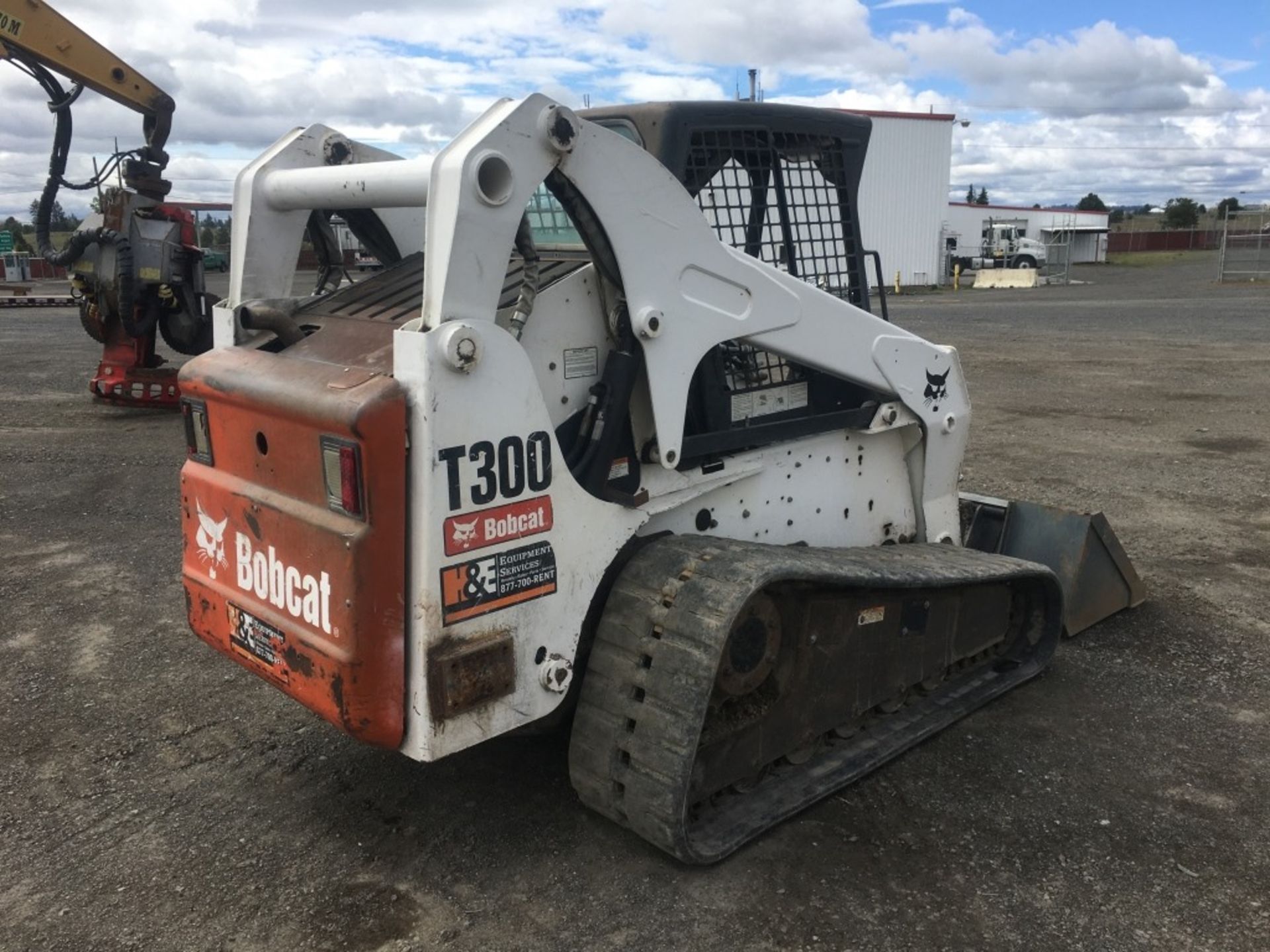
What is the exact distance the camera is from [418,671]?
2947 mm

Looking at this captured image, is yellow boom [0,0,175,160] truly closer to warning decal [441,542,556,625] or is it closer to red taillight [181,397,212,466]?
red taillight [181,397,212,466]

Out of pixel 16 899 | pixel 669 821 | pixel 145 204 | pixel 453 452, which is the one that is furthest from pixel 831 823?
pixel 145 204

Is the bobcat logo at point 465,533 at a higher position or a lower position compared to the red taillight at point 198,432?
lower

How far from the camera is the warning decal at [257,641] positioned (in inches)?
129

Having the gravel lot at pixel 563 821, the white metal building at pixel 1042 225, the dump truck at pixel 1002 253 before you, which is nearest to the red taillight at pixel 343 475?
the gravel lot at pixel 563 821

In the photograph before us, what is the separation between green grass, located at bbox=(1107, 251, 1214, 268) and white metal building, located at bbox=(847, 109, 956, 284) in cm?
1585

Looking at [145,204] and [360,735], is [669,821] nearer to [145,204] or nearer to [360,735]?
[360,735]

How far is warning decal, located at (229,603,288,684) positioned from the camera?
3.28 meters

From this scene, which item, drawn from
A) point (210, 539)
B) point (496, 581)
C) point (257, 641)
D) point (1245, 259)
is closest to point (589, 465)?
point (496, 581)

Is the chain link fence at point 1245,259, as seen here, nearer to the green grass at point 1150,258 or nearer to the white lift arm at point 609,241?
the green grass at point 1150,258

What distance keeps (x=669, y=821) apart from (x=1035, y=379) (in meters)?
11.5

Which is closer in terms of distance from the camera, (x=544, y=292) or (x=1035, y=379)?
(x=544, y=292)

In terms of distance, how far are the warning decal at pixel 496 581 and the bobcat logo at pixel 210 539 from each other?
970mm

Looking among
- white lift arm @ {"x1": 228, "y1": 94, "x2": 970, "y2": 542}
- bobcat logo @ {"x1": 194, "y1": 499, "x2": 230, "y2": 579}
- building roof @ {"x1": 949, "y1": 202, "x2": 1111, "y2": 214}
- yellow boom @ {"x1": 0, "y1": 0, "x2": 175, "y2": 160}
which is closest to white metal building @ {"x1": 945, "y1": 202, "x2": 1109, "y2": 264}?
building roof @ {"x1": 949, "y1": 202, "x2": 1111, "y2": 214}
